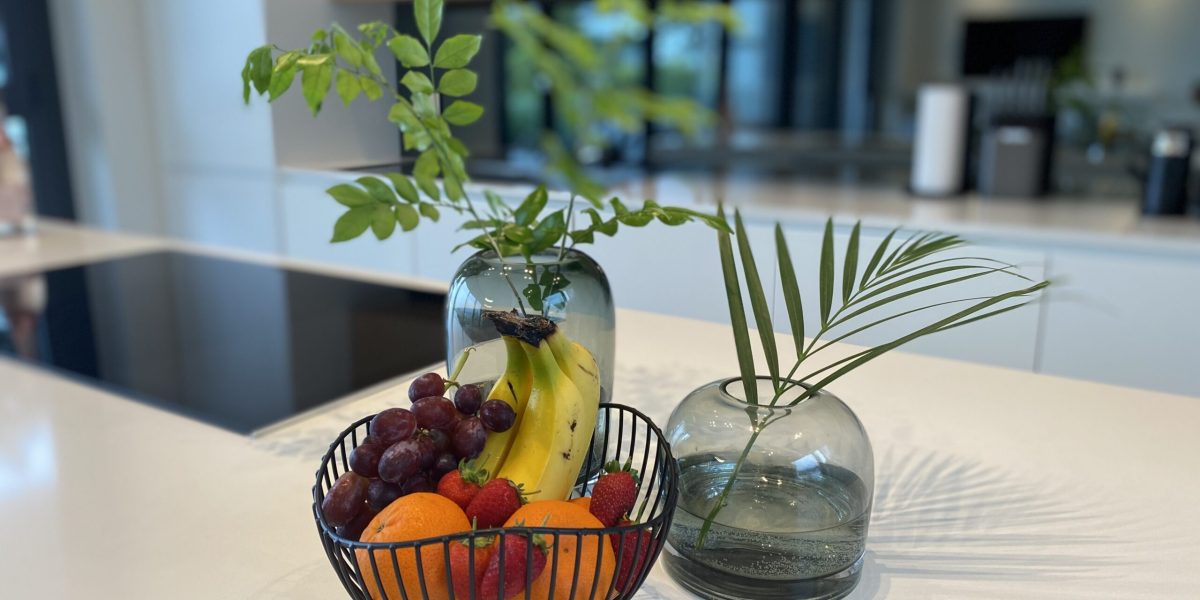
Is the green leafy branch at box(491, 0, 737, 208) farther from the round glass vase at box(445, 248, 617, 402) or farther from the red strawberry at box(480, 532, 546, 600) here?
the round glass vase at box(445, 248, 617, 402)

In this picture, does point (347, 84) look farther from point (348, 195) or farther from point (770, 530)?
point (770, 530)

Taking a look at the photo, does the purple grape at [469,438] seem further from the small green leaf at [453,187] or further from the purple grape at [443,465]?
the small green leaf at [453,187]

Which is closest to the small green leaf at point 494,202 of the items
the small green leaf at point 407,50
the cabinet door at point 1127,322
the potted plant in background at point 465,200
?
the potted plant in background at point 465,200

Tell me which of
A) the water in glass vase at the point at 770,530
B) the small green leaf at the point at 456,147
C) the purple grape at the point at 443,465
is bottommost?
the water in glass vase at the point at 770,530

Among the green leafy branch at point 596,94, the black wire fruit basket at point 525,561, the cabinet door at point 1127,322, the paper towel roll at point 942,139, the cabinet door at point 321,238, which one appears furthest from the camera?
the paper towel roll at point 942,139

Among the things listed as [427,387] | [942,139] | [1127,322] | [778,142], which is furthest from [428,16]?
[778,142]

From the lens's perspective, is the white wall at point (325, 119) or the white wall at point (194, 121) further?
the white wall at point (194, 121)

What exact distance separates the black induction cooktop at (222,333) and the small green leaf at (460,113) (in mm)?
427

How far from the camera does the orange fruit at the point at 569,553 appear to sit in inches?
19.9

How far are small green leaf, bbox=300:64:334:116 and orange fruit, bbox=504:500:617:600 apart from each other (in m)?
0.32

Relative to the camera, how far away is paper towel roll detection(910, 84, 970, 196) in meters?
2.35

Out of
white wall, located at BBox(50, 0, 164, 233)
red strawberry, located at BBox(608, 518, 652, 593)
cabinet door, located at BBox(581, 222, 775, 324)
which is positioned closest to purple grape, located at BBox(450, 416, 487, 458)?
red strawberry, located at BBox(608, 518, 652, 593)

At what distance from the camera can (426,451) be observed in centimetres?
55

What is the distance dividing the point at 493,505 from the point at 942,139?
215cm
